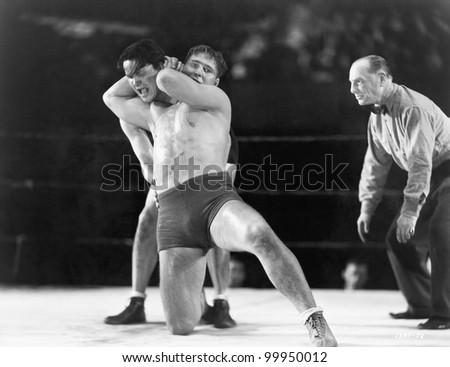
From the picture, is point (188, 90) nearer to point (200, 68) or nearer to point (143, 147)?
point (200, 68)

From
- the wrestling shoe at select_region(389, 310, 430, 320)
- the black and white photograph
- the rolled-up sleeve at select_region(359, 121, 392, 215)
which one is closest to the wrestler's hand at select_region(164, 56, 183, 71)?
the black and white photograph

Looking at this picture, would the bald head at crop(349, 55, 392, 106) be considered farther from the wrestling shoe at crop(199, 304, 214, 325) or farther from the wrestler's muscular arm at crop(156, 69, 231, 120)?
the wrestling shoe at crop(199, 304, 214, 325)

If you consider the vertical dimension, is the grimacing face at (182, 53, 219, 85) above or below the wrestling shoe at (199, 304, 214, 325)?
above

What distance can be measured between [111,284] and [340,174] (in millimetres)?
1159

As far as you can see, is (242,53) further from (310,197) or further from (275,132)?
(310,197)

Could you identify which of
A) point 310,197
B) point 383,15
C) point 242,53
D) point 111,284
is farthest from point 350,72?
point 111,284

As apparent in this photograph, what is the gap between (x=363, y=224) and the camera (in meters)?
2.67

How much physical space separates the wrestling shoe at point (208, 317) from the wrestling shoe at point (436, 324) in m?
0.77

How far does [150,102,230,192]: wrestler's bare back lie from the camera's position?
216cm

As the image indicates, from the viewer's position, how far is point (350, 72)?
257 cm

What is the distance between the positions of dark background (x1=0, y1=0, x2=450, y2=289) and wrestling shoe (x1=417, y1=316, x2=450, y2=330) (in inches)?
20.7

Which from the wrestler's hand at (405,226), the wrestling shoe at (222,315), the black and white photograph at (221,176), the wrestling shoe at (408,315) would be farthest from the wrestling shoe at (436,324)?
the wrestling shoe at (222,315)

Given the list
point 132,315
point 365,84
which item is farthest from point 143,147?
point 365,84

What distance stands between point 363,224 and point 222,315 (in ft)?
2.43
